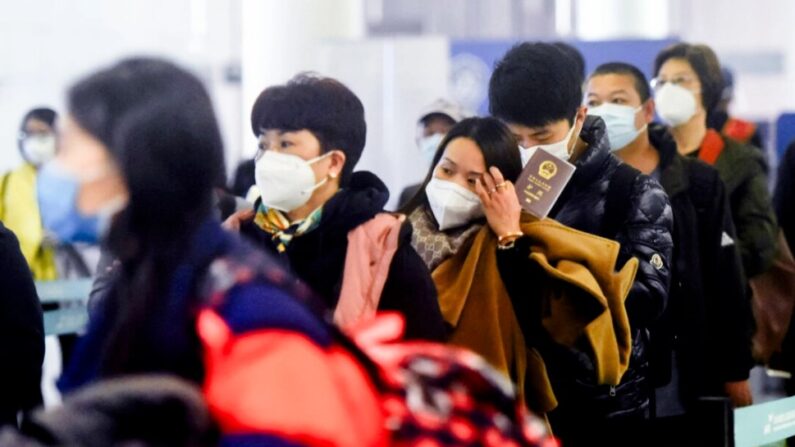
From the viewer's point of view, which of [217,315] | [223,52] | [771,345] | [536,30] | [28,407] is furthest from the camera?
[536,30]

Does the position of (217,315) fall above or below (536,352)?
above

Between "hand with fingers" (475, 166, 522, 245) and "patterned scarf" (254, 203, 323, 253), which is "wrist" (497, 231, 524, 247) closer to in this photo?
"hand with fingers" (475, 166, 522, 245)

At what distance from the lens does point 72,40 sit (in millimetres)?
10625

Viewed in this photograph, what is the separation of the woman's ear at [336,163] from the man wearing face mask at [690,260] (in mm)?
1167

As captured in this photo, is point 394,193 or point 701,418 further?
point 394,193

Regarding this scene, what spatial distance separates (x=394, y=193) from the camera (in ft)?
23.1

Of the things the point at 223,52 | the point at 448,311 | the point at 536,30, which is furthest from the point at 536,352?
the point at 536,30

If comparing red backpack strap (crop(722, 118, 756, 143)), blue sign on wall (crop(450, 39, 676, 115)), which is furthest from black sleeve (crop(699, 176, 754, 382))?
blue sign on wall (crop(450, 39, 676, 115))

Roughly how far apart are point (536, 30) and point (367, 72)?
927 cm

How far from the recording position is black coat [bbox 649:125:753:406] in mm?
4348

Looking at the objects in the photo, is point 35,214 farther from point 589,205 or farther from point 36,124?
point 589,205

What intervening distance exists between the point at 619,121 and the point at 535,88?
87cm

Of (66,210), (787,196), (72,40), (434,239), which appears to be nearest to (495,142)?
(434,239)

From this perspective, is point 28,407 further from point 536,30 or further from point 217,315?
point 536,30
